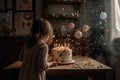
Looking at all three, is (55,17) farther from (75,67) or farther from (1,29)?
(75,67)

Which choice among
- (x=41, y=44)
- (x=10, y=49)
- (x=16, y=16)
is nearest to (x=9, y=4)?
(x=16, y=16)

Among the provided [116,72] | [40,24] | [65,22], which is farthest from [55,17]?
[40,24]

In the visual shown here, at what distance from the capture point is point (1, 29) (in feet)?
13.9

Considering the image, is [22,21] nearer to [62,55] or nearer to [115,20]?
[62,55]

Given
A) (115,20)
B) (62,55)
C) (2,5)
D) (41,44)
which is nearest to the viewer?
(41,44)

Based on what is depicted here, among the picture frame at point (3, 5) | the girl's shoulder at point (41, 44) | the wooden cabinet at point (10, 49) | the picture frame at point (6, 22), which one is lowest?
the wooden cabinet at point (10, 49)

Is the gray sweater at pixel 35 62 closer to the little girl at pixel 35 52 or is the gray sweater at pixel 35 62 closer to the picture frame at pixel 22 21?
the little girl at pixel 35 52

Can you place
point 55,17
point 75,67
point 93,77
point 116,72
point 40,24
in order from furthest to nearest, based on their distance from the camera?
point 55,17
point 116,72
point 93,77
point 75,67
point 40,24

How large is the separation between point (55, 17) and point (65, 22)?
23 cm

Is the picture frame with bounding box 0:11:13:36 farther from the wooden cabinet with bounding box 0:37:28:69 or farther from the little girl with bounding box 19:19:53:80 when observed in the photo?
the little girl with bounding box 19:19:53:80

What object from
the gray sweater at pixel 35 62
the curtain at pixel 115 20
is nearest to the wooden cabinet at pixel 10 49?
the curtain at pixel 115 20

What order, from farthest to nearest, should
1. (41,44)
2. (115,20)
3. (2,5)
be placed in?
1. (2,5)
2. (115,20)
3. (41,44)

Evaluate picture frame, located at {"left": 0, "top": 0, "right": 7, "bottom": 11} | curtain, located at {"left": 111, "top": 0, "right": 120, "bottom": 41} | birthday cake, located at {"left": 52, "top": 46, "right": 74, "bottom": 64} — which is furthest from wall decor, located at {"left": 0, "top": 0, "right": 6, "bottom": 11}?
curtain, located at {"left": 111, "top": 0, "right": 120, "bottom": 41}

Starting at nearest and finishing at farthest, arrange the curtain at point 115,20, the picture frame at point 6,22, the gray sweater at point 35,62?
1. the gray sweater at point 35,62
2. the curtain at point 115,20
3. the picture frame at point 6,22
